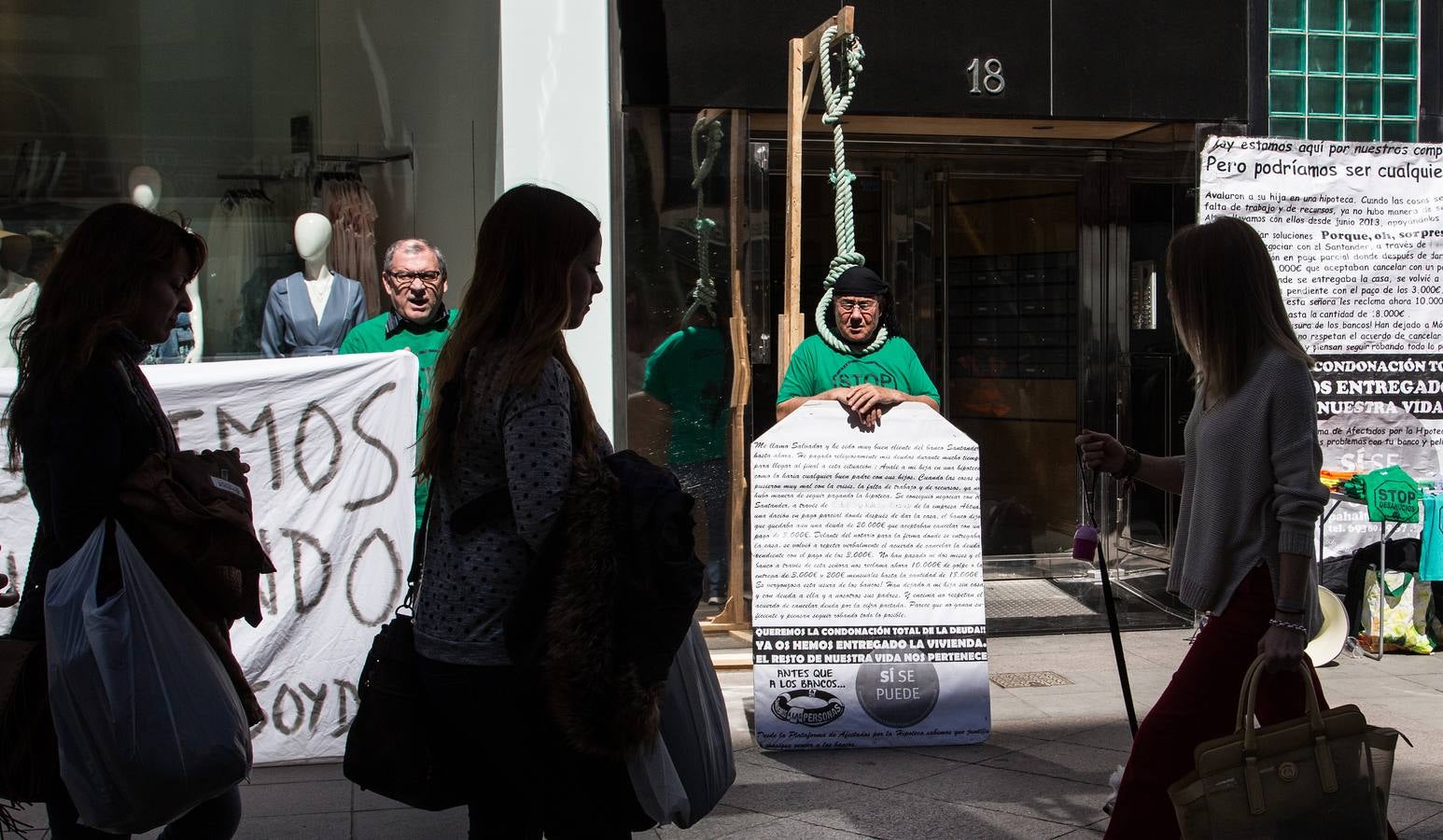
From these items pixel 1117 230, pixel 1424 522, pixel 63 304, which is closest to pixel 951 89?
pixel 1117 230

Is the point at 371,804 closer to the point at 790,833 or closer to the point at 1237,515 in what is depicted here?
the point at 790,833

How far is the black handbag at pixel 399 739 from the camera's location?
8.74ft

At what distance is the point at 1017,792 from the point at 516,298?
111 inches

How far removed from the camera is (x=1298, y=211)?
704 centimetres

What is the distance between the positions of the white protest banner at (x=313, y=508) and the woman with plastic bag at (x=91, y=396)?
201 centimetres

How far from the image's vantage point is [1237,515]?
3.32 metres

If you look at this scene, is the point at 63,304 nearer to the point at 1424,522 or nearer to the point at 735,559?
the point at 735,559

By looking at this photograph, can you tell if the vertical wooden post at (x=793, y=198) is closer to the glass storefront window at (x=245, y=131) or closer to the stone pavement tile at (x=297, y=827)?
the glass storefront window at (x=245, y=131)

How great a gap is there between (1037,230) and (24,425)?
21.4ft

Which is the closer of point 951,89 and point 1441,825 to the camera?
point 1441,825

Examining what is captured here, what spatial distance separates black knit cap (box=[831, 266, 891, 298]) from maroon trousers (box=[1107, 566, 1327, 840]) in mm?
2703

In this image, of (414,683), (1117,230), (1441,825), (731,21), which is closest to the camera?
(414,683)

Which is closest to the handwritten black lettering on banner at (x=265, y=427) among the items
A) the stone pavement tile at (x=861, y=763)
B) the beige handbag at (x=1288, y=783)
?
the stone pavement tile at (x=861, y=763)

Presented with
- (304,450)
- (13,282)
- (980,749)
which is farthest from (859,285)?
(13,282)
